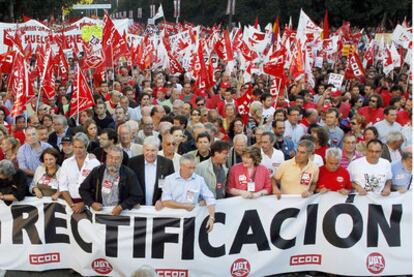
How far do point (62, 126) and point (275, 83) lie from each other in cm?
494

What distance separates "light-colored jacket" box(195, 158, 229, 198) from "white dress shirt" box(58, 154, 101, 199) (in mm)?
1122

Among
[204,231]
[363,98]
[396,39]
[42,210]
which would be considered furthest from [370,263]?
[396,39]

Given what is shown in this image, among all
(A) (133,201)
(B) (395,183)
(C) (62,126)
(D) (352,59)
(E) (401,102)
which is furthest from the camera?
(D) (352,59)

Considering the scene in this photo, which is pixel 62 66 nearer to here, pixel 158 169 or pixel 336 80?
pixel 336 80

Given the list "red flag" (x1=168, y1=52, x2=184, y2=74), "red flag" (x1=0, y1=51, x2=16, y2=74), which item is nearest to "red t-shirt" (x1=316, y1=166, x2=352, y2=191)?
"red flag" (x1=0, y1=51, x2=16, y2=74)

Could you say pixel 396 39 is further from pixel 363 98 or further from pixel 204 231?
pixel 204 231

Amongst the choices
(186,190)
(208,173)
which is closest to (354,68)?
(208,173)

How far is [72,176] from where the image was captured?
23.1ft

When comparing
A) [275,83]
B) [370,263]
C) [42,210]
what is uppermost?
[275,83]

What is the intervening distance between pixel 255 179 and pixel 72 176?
1899 millimetres

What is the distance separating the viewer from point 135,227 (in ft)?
22.8

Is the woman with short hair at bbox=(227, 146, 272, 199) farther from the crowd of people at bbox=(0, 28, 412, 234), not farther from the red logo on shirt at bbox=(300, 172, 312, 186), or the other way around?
the red logo on shirt at bbox=(300, 172, 312, 186)

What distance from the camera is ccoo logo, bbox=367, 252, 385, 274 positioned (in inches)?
281

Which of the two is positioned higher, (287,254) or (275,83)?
(275,83)
